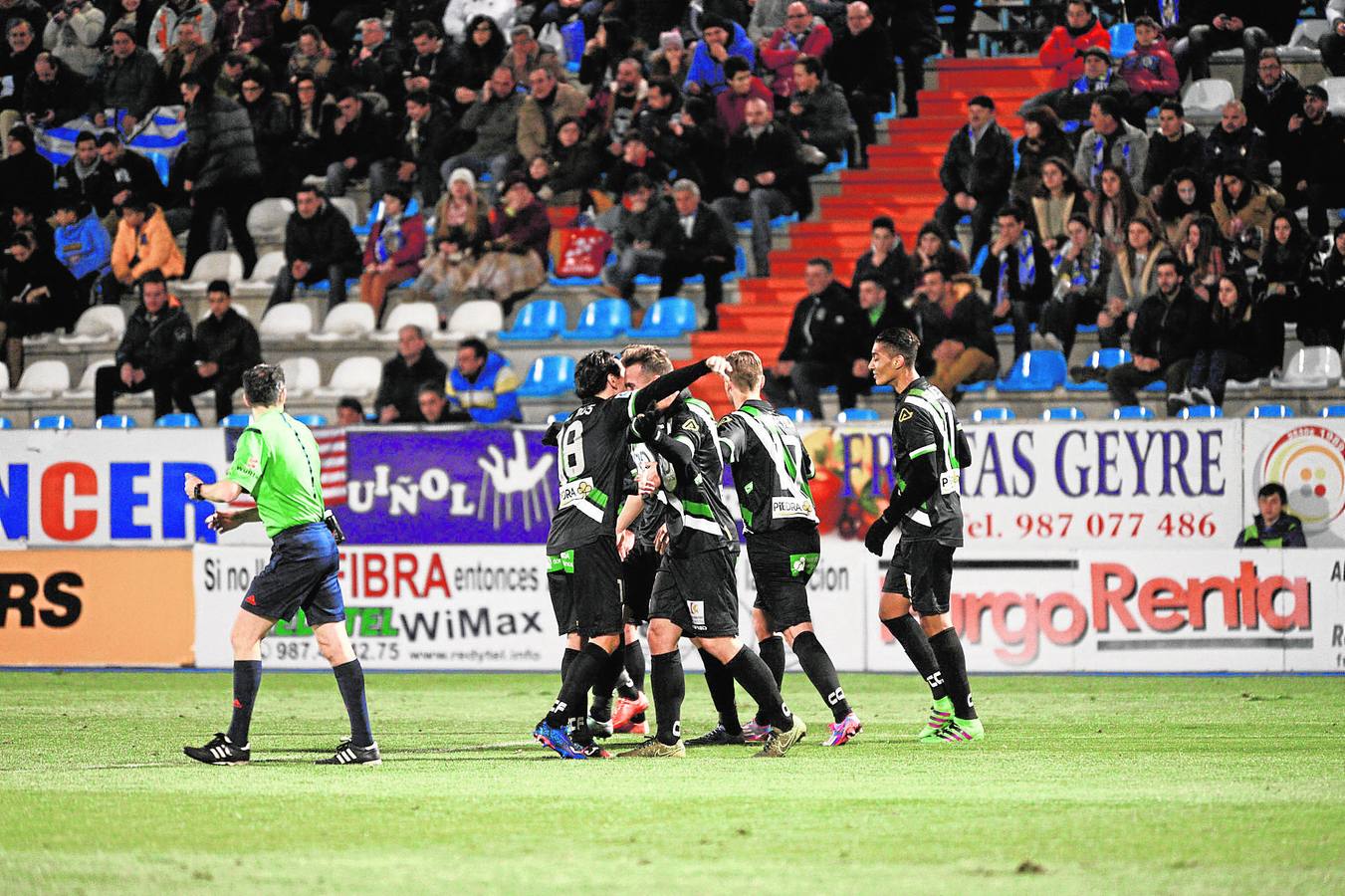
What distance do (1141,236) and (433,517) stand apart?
7.24 meters

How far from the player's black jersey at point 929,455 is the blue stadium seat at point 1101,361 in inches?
Result: 316

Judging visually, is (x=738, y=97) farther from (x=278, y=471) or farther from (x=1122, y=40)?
(x=278, y=471)

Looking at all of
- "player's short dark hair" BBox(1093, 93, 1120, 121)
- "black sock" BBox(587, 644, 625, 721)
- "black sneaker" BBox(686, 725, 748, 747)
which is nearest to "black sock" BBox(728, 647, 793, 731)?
"black sock" BBox(587, 644, 625, 721)

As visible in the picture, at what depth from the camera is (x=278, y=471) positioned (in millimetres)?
9750

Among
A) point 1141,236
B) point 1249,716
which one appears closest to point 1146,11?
point 1141,236

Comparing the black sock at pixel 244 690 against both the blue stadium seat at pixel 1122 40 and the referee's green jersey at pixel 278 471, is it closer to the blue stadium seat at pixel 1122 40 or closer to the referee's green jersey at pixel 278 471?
the referee's green jersey at pixel 278 471

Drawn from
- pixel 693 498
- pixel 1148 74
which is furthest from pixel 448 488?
pixel 1148 74

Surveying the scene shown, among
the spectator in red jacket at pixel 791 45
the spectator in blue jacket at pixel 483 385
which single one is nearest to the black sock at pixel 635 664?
the spectator in blue jacket at pixel 483 385

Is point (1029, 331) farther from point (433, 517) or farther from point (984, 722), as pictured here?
point (984, 722)

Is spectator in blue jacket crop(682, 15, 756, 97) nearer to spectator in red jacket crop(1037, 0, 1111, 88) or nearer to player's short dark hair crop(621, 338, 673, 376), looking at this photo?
spectator in red jacket crop(1037, 0, 1111, 88)

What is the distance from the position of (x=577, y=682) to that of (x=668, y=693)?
1.60 ft

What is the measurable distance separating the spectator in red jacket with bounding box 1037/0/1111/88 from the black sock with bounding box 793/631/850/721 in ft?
42.1

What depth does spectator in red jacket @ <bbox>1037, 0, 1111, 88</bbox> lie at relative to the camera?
22078 mm

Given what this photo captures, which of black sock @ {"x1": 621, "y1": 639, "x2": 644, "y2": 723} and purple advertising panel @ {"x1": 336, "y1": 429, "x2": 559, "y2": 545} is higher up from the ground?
purple advertising panel @ {"x1": 336, "y1": 429, "x2": 559, "y2": 545}
